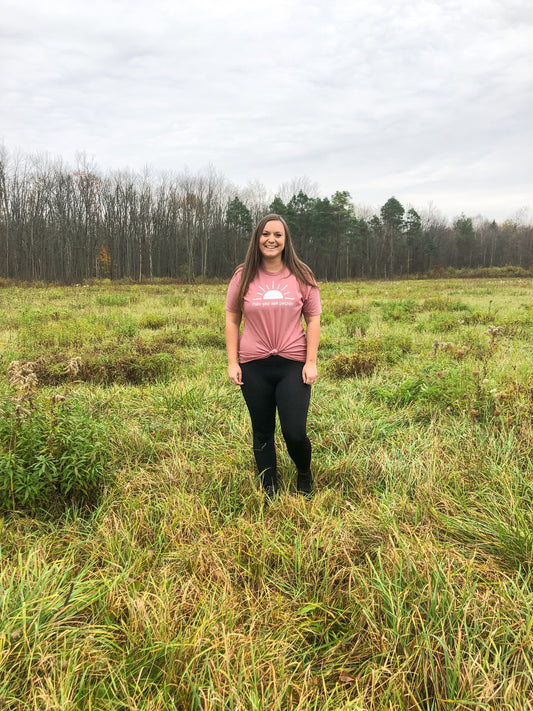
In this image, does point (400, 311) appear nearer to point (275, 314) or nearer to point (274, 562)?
point (275, 314)

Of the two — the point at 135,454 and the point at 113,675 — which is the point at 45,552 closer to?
the point at 113,675

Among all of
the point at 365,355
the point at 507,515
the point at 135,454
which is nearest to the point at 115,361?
the point at 135,454

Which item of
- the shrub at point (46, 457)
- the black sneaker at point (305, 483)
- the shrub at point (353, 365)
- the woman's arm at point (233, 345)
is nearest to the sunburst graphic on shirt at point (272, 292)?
the woman's arm at point (233, 345)

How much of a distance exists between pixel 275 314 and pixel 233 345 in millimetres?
387

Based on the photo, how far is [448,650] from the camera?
1.62m

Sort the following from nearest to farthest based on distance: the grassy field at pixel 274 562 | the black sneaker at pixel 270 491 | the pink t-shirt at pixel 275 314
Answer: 1. the grassy field at pixel 274 562
2. the pink t-shirt at pixel 275 314
3. the black sneaker at pixel 270 491

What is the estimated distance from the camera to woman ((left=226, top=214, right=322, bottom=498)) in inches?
103

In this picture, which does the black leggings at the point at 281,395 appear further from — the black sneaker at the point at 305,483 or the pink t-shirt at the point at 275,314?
the black sneaker at the point at 305,483

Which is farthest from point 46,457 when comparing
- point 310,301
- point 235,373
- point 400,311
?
point 400,311

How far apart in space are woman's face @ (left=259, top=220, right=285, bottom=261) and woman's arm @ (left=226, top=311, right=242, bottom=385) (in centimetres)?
47

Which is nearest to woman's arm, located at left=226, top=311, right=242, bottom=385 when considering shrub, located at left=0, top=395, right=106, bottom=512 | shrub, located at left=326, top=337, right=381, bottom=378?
shrub, located at left=0, top=395, right=106, bottom=512

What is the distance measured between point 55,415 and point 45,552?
2.96ft

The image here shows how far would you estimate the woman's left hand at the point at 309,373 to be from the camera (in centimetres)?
262

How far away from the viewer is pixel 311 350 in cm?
268
